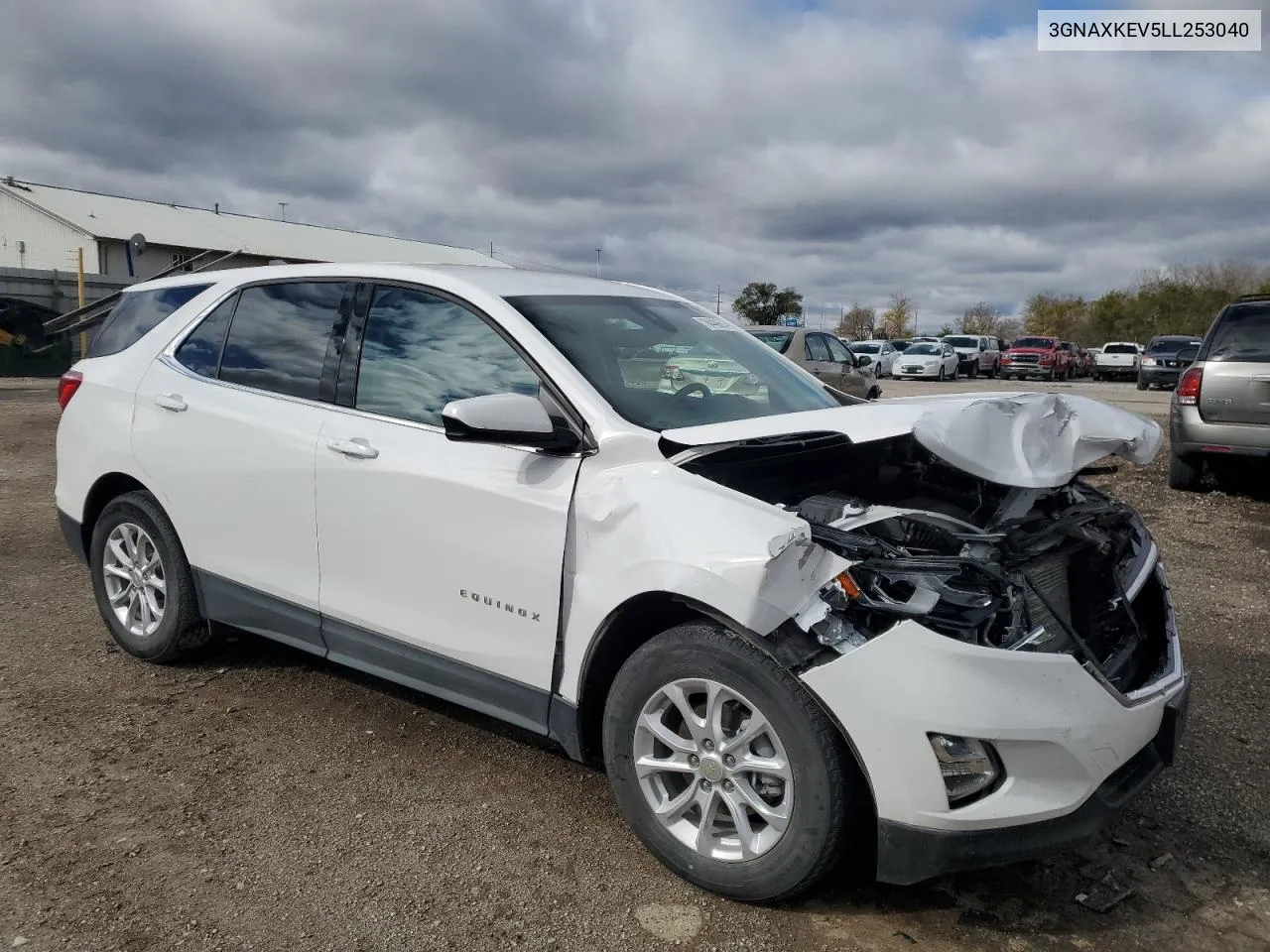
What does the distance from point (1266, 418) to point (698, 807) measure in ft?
23.7

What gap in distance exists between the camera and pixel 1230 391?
8.11 metres

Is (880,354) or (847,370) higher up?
(847,370)

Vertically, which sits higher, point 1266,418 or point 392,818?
point 1266,418

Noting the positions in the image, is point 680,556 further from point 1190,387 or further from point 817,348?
point 817,348

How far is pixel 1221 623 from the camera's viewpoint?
17.4 feet

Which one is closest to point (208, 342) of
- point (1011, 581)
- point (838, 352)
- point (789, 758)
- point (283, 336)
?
point (283, 336)

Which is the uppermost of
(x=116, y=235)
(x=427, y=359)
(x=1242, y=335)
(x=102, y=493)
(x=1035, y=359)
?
(x=116, y=235)

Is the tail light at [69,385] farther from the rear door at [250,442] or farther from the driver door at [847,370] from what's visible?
the driver door at [847,370]

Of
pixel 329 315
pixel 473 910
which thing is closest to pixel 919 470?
pixel 473 910

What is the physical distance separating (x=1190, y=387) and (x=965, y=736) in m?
7.28

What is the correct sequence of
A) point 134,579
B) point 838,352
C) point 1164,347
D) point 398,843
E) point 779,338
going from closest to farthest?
1. point 398,843
2. point 134,579
3. point 779,338
4. point 838,352
5. point 1164,347

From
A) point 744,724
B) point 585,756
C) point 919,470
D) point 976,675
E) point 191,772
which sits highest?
point 919,470

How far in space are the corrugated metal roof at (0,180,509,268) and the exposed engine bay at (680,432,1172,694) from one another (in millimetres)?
33708

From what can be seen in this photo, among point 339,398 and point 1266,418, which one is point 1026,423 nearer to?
point 339,398
